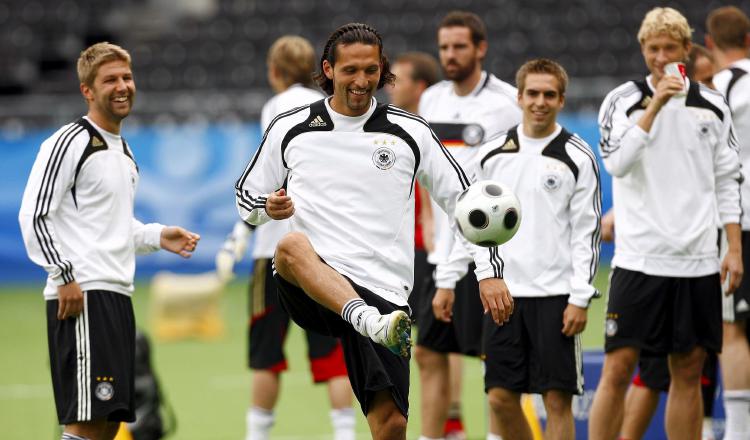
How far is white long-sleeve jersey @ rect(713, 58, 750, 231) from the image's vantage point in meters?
7.44

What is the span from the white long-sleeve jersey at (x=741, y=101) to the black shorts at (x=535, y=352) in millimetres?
1742

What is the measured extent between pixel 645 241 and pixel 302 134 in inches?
Result: 86.1

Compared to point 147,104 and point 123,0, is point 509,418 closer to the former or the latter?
point 147,104

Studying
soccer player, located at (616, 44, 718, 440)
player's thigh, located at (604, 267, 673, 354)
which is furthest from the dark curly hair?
soccer player, located at (616, 44, 718, 440)

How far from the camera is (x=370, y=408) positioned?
5.43 meters

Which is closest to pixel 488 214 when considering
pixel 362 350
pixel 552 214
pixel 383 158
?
pixel 383 158

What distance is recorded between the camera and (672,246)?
6625 mm

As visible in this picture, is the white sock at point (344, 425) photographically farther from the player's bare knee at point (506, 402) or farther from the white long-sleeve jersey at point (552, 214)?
the white long-sleeve jersey at point (552, 214)

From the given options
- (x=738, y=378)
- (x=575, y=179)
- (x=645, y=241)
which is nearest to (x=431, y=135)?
(x=575, y=179)

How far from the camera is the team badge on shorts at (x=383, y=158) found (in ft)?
18.0

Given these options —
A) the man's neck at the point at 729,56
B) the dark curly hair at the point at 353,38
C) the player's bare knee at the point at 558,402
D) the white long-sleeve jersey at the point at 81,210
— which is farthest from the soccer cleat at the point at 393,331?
the man's neck at the point at 729,56

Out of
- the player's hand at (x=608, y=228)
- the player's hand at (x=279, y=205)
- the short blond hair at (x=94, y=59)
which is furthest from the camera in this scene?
the player's hand at (x=608, y=228)

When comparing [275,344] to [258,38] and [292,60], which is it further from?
[258,38]

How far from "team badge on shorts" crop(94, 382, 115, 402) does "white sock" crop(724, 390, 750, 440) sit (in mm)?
3633
